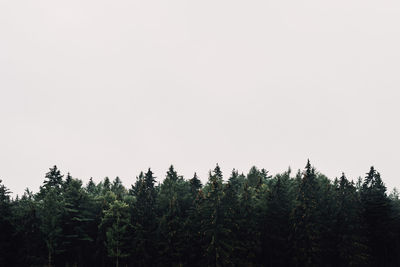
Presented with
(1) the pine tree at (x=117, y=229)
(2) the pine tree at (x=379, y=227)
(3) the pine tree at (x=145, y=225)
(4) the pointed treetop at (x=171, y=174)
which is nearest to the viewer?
(3) the pine tree at (x=145, y=225)

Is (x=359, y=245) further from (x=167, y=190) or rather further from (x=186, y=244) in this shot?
(x=167, y=190)

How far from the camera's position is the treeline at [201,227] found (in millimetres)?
58375

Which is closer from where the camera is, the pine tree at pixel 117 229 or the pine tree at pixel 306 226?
the pine tree at pixel 306 226

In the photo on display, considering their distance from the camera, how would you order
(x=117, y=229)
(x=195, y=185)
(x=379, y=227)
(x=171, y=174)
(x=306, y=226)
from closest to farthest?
(x=306, y=226), (x=117, y=229), (x=379, y=227), (x=171, y=174), (x=195, y=185)

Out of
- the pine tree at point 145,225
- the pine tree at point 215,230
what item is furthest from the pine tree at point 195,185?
the pine tree at point 215,230

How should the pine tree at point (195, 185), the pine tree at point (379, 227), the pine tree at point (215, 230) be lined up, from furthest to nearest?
the pine tree at point (195, 185), the pine tree at point (379, 227), the pine tree at point (215, 230)

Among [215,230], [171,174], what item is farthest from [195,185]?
[215,230]

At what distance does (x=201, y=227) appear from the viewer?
58.8m

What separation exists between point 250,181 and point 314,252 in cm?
3500

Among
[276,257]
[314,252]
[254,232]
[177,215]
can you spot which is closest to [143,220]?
[177,215]

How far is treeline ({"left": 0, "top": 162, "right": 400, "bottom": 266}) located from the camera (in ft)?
192

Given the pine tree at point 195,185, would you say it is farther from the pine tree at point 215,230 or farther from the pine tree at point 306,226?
the pine tree at point 306,226

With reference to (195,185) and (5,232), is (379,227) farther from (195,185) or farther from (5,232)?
(5,232)

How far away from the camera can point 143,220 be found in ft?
205
